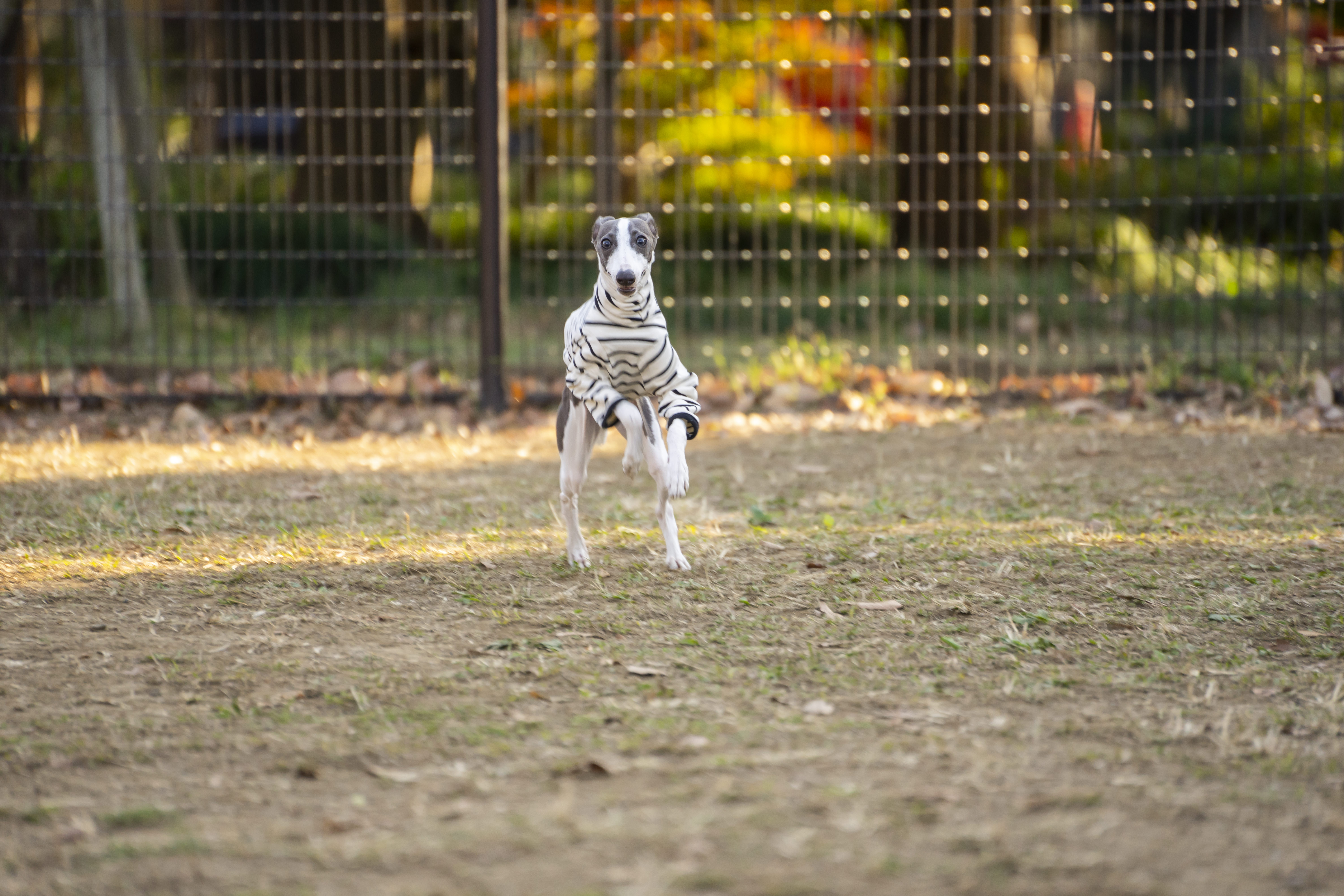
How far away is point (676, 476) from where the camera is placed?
3789mm

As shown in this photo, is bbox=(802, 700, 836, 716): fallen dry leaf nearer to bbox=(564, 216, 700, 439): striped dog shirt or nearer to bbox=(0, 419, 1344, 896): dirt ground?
bbox=(0, 419, 1344, 896): dirt ground

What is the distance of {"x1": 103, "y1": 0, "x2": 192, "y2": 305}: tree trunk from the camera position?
829 centimetres

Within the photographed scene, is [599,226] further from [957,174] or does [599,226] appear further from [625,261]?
[957,174]

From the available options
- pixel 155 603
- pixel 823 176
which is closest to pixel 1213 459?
pixel 155 603

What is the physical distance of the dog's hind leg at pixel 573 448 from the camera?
3943mm

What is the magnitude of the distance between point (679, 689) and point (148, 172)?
6.10m

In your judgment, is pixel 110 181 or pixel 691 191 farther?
pixel 691 191

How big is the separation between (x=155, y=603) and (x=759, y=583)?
1728mm

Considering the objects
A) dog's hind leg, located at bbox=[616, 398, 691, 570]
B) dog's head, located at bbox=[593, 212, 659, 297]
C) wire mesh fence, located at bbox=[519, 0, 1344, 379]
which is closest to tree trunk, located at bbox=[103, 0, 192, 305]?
wire mesh fence, located at bbox=[519, 0, 1344, 379]

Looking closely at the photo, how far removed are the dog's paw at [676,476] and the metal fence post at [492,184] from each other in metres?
3.49

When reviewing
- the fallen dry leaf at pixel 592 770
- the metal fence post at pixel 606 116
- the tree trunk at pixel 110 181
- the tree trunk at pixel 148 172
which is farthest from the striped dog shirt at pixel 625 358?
the tree trunk at pixel 148 172

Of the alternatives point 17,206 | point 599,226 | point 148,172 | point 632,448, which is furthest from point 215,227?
point 632,448

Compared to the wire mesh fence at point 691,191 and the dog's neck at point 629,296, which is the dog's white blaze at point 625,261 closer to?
the dog's neck at point 629,296

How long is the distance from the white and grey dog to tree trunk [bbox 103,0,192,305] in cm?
480
